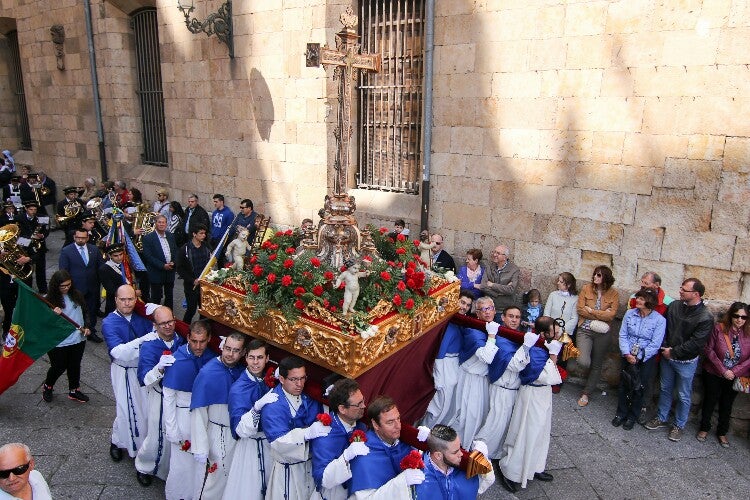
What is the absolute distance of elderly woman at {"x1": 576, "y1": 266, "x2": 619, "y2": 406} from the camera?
655 cm

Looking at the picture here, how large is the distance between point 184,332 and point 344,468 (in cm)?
223

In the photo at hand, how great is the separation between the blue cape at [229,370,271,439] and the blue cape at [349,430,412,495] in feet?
3.23

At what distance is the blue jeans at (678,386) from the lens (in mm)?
6023

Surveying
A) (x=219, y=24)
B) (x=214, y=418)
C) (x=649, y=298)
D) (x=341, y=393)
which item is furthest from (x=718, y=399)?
(x=219, y=24)

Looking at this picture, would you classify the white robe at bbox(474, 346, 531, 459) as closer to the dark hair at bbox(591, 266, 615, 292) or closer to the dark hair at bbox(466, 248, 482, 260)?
the dark hair at bbox(591, 266, 615, 292)

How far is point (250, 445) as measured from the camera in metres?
4.35

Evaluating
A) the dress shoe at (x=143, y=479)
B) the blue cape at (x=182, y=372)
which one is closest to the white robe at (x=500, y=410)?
the blue cape at (x=182, y=372)

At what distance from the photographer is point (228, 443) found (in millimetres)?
4602

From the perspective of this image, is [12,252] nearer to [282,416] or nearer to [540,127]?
[282,416]

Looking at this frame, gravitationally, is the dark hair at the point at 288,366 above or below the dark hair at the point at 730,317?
above

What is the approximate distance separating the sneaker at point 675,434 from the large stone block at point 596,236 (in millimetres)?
2086

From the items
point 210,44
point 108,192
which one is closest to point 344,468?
point 210,44

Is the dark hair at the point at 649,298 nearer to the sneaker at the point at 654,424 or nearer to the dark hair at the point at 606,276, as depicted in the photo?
the dark hair at the point at 606,276

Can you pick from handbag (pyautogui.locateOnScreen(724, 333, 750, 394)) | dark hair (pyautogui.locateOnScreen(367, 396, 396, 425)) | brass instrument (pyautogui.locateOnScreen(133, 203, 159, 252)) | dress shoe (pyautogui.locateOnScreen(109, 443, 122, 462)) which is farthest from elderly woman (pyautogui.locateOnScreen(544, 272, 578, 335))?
brass instrument (pyautogui.locateOnScreen(133, 203, 159, 252))
